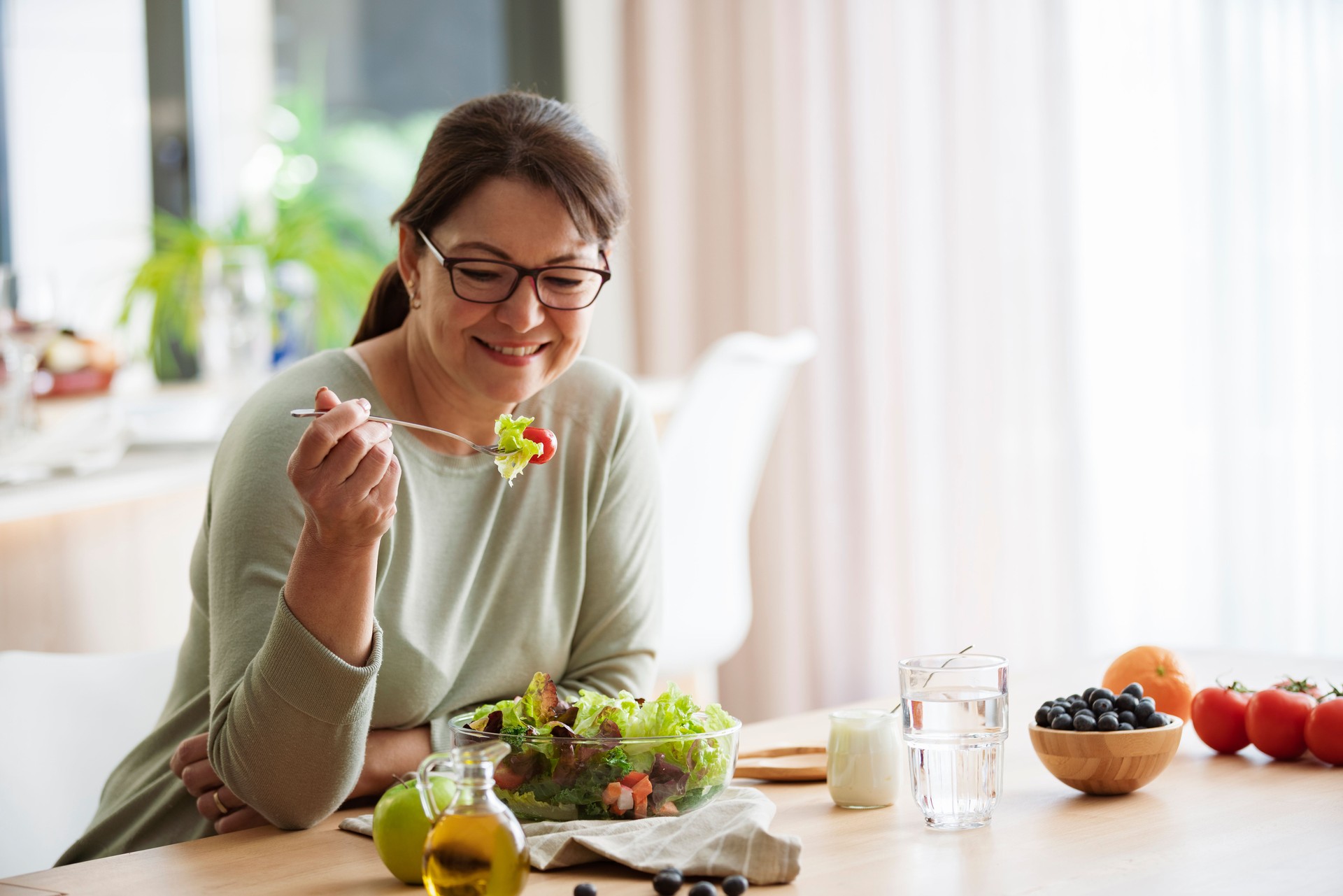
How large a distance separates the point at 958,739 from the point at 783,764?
278mm

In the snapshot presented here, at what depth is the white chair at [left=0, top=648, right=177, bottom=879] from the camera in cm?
Result: 155

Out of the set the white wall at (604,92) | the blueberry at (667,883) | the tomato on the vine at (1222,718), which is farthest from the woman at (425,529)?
the white wall at (604,92)

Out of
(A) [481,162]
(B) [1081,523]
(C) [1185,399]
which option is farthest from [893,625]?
(A) [481,162]

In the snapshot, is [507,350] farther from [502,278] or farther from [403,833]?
[403,833]

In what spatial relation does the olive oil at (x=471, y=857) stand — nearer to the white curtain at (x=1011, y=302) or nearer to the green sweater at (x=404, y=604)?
the green sweater at (x=404, y=604)

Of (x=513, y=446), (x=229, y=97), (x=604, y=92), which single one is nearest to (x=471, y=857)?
(x=513, y=446)

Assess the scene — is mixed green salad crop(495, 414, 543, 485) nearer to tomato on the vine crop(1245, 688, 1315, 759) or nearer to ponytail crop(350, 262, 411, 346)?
ponytail crop(350, 262, 411, 346)

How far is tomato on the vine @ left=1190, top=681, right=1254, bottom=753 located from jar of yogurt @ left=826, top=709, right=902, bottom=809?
36 centimetres

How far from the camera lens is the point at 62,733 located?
164 centimetres

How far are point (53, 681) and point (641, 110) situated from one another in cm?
305

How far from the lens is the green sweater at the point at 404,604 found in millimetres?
1303

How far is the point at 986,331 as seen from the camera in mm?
3531

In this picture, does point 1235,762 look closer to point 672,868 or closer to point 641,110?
point 672,868

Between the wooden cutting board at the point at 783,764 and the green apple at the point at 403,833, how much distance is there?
16.2 inches
